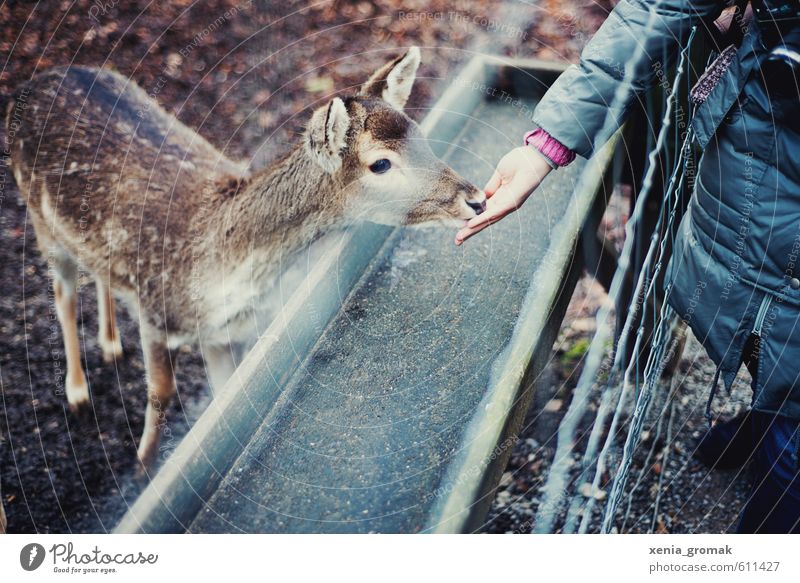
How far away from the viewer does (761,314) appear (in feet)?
5.45

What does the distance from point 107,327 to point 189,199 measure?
0.82 m

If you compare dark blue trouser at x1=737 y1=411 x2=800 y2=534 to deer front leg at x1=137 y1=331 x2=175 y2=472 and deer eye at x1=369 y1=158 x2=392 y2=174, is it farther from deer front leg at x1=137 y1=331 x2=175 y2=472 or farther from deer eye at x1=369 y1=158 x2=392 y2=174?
deer front leg at x1=137 y1=331 x2=175 y2=472

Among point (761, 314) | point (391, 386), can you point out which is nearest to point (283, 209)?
point (391, 386)

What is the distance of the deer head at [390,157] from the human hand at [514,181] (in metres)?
0.20

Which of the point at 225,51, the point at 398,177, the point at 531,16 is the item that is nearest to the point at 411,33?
the point at 531,16

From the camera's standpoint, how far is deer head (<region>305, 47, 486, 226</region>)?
80.0 inches

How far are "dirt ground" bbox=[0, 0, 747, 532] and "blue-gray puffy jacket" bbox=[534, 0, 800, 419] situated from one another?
3.43 feet

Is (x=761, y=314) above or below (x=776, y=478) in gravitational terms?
above

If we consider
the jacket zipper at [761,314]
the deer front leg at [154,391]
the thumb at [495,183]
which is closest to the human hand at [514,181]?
the thumb at [495,183]

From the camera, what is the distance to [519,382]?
1.95 metres

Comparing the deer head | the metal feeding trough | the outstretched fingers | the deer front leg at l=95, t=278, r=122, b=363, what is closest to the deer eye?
the deer head

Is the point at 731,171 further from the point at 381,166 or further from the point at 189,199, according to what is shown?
the point at 189,199

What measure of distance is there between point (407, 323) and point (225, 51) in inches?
76.6
